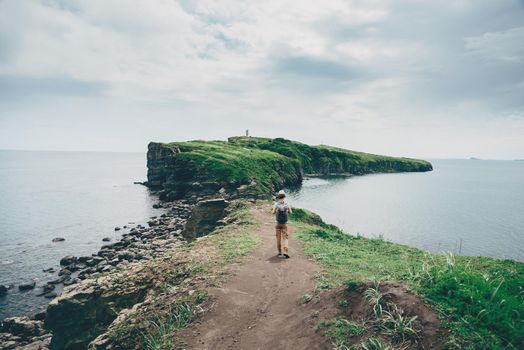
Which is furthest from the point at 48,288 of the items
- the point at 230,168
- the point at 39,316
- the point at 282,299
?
the point at 230,168

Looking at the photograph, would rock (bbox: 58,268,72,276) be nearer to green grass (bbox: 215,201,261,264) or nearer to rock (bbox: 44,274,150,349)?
rock (bbox: 44,274,150,349)

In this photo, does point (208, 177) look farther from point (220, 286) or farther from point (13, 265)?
point (220, 286)

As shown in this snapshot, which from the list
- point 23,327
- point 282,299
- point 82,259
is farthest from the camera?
point 82,259

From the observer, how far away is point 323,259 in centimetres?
1777

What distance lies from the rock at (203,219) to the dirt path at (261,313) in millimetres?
15208

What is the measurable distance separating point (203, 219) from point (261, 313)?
21177mm

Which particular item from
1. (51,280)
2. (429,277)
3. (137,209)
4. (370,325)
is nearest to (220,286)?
(370,325)

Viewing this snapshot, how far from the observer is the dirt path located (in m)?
10.4

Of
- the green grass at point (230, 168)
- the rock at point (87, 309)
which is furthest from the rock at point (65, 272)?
the green grass at point (230, 168)

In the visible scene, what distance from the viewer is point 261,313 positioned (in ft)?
39.8

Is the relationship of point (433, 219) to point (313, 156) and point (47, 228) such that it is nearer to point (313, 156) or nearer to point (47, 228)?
point (47, 228)

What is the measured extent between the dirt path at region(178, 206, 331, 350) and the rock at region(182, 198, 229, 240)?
15.2 m

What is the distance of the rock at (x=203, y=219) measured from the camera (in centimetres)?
3161

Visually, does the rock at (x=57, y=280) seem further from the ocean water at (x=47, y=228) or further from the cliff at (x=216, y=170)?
the cliff at (x=216, y=170)
